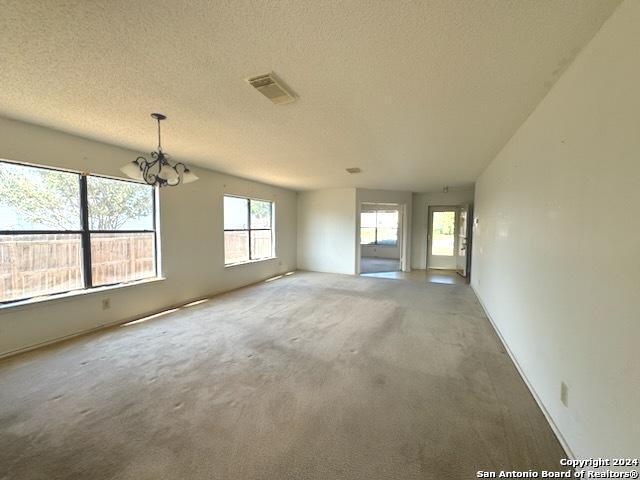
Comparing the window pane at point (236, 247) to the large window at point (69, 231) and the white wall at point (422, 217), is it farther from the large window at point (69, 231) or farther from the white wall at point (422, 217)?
the white wall at point (422, 217)

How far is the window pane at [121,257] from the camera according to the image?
3403 millimetres

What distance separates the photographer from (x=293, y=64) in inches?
66.9

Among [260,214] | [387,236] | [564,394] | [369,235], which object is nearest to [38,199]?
[260,214]

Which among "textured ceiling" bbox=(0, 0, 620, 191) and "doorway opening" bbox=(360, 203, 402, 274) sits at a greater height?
"textured ceiling" bbox=(0, 0, 620, 191)

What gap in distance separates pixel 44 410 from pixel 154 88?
2490 mm

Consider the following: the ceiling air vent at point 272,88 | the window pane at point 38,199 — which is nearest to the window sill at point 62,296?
the window pane at point 38,199

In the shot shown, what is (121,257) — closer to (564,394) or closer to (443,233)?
(564,394)

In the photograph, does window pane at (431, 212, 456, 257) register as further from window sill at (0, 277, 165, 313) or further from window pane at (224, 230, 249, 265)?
window sill at (0, 277, 165, 313)

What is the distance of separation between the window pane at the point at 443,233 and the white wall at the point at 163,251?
4732mm

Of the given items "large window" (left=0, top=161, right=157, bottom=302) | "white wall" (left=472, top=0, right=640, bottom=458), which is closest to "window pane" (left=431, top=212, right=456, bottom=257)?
"white wall" (left=472, top=0, right=640, bottom=458)

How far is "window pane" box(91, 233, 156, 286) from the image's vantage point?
3403mm

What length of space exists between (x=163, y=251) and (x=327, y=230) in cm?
430

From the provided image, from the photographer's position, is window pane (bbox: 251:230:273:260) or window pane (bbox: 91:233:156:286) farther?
window pane (bbox: 251:230:273:260)

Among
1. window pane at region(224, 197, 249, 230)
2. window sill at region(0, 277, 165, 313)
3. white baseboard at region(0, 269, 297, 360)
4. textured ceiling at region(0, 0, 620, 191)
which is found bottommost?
white baseboard at region(0, 269, 297, 360)
